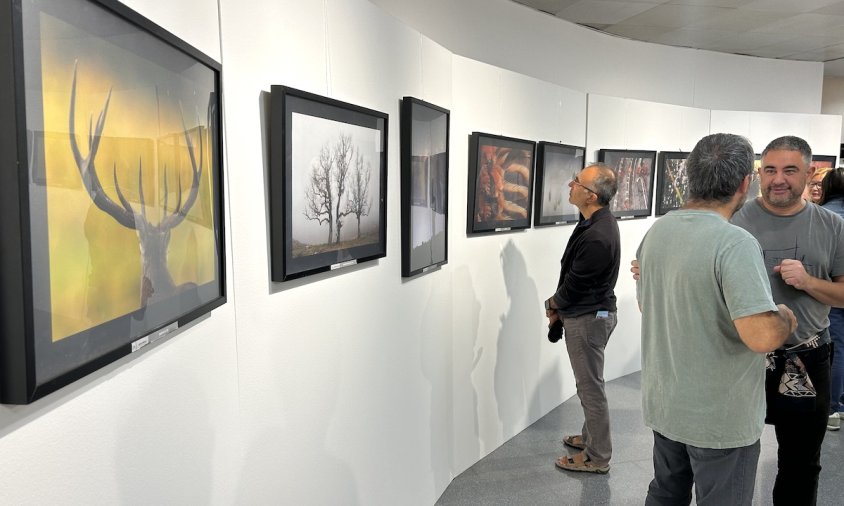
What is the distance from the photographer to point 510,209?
4.30 meters

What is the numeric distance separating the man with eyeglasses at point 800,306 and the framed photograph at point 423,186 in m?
1.68

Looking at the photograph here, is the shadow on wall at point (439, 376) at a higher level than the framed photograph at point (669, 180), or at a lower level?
lower

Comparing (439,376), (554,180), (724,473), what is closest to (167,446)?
(724,473)

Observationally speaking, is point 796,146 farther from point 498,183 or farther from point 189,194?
point 189,194

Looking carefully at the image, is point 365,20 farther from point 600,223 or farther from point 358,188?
point 600,223

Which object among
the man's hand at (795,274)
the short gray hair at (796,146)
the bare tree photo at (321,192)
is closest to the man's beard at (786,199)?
the short gray hair at (796,146)

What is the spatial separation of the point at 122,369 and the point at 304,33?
1396 mm

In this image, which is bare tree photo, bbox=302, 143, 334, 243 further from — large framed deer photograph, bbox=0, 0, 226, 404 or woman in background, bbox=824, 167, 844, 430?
woman in background, bbox=824, 167, 844, 430

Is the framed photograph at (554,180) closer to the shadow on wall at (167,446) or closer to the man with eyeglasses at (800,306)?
the man with eyeglasses at (800,306)

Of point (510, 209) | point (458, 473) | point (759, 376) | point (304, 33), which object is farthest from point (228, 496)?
point (510, 209)

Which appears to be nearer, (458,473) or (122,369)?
(122,369)

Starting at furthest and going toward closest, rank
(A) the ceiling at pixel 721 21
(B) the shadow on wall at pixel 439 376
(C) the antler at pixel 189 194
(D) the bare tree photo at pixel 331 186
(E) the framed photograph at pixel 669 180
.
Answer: (E) the framed photograph at pixel 669 180
(A) the ceiling at pixel 721 21
(B) the shadow on wall at pixel 439 376
(D) the bare tree photo at pixel 331 186
(C) the antler at pixel 189 194

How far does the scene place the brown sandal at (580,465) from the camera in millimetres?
3982

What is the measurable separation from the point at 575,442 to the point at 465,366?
47.8 inches
